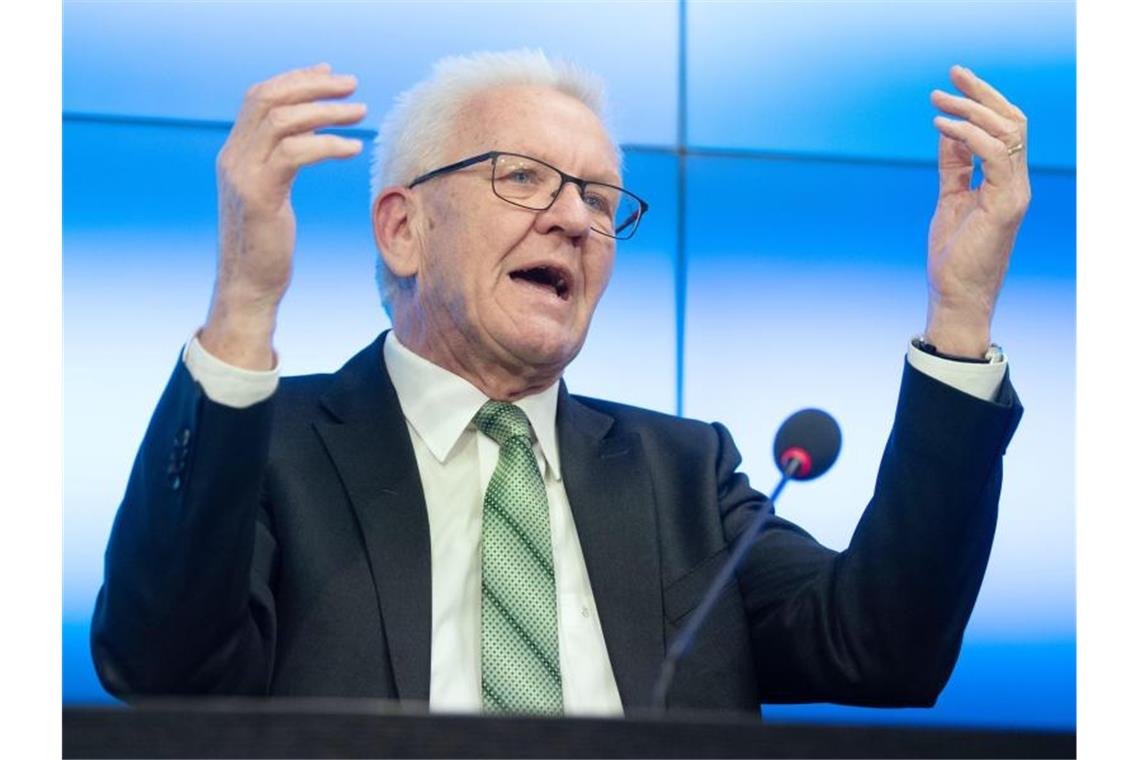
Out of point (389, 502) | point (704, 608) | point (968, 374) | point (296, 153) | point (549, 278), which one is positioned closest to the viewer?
point (296, 153)

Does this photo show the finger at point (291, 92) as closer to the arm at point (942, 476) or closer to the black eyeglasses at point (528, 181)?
the black eyeglasses at point (528, 181)

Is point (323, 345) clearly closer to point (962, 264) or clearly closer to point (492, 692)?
point (492, 692)

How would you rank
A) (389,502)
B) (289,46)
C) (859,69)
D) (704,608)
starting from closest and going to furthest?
(704,608) < (389,502) < (289,46) < (859,69)

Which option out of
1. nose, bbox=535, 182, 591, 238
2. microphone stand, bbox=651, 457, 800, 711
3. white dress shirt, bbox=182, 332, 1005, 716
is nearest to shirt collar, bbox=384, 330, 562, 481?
white dress shirt, bbox=182, 332, 1005, 716

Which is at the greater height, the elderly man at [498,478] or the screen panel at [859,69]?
the screen panel at [859,69]

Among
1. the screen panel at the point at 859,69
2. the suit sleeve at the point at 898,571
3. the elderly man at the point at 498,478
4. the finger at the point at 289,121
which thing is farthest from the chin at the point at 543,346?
Result: the screen panel at the point at 859,69

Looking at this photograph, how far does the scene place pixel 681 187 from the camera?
2.52m

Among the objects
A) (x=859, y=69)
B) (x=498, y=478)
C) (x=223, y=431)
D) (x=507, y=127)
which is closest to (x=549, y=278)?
(x=507, y=127)

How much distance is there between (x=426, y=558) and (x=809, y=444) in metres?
0.46

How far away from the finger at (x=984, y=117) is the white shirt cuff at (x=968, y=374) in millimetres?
251

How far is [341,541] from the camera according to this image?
70.2 inches

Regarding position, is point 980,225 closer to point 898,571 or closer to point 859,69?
point 898,571

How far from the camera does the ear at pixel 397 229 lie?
2.10 meters

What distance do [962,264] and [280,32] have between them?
4.09 feet
